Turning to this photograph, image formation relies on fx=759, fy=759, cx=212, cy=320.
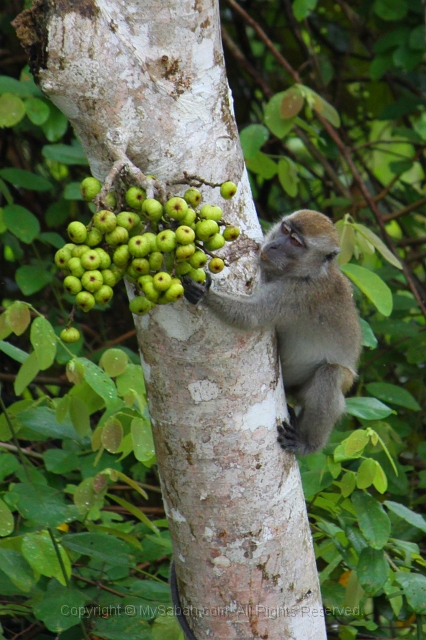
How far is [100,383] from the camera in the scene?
110 inches

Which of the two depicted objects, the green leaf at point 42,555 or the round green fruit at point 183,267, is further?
the green leaf at point 42,555

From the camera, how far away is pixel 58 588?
2.83 m

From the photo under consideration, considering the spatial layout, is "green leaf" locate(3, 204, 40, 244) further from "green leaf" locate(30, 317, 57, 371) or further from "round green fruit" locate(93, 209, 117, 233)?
"round green fruit" locate(93, 209, 117, 233)

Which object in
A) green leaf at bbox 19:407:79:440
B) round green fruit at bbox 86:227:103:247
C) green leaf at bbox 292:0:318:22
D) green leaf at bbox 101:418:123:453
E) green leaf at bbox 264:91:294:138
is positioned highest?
green leaf at bbox 292:0:318:22

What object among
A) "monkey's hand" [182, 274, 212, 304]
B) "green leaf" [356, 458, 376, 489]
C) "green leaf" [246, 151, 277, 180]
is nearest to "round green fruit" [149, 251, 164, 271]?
"monkey's hand" [182, 274, 212, 304]

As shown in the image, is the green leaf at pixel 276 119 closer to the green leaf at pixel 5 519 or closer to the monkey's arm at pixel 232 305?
the monkey's arm at pixel 232 305

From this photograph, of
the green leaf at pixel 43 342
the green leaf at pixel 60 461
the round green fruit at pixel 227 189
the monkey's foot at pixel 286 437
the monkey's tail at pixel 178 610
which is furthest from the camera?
the green leaf at pixel 60 461

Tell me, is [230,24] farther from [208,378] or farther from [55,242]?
[208,378]

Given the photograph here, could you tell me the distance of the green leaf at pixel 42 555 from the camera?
2561mm

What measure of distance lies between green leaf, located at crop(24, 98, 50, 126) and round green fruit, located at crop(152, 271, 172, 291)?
214 centimetres

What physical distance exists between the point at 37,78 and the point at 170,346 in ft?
2.77

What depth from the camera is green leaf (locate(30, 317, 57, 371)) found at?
2.75 meters

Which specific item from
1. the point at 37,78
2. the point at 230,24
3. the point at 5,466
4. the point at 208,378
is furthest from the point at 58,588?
the point at 230,24

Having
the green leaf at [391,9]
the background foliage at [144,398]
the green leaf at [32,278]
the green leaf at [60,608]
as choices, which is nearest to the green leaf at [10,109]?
the background foliage at [144,398]
